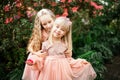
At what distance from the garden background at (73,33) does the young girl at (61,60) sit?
1.87 meters

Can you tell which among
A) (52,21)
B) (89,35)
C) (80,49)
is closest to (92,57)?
(80,49)

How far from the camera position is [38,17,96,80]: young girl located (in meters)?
5.26

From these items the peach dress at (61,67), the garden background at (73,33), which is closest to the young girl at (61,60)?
the peach dress at (61,67)

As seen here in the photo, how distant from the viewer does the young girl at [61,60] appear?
526cm

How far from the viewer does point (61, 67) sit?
17.3ft

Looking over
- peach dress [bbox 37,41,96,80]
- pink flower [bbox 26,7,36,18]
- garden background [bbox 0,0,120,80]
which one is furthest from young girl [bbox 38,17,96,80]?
pink flower [bbox 26,7,36,18]

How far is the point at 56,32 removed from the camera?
5.24 metres

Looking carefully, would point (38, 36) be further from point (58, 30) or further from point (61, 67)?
point (61, 67)

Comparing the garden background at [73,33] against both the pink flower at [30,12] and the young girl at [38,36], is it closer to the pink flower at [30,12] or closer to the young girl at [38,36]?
the pink flower at [30,12]

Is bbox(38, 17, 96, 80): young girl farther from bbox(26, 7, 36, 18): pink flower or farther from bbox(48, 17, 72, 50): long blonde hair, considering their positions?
bbox(26, 7, 36, 18): pink flower

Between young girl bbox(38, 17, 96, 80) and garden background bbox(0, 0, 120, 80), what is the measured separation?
6.12ft

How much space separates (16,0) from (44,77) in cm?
258

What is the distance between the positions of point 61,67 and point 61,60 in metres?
0.09

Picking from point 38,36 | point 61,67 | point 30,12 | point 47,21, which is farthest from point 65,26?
point 30,12
